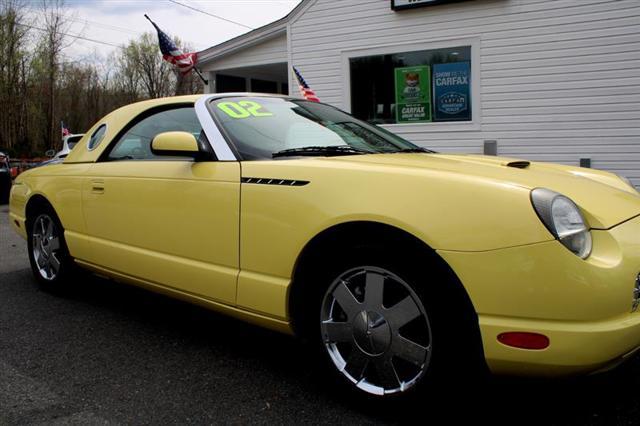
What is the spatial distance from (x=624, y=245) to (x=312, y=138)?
63.7 inches

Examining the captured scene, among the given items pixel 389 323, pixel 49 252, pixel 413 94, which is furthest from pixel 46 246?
pixel 413 94

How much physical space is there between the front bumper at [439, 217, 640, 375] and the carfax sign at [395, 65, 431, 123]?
8.03 metres

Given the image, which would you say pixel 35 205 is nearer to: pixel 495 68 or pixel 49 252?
pixel 49 252

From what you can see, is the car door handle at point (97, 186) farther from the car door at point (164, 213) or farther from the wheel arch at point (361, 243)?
the wheel arch at point (361, 243)

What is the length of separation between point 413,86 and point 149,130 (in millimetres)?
7027

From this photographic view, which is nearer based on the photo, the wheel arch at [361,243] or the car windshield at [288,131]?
the wheel arch at [361,243]

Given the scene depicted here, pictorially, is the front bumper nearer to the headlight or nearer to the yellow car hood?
the headlight

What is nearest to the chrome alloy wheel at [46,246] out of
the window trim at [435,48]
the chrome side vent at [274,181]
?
the chrome side vent at [274,181]

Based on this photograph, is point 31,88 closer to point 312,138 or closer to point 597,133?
point 597,133

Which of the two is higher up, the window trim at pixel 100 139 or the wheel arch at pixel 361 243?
the window trim at pixel 100 139

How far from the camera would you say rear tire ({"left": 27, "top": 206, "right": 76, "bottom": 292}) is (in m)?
4.09

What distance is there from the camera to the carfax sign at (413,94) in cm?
966

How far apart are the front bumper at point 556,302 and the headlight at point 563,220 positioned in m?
0.04

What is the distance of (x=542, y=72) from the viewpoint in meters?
8.67
